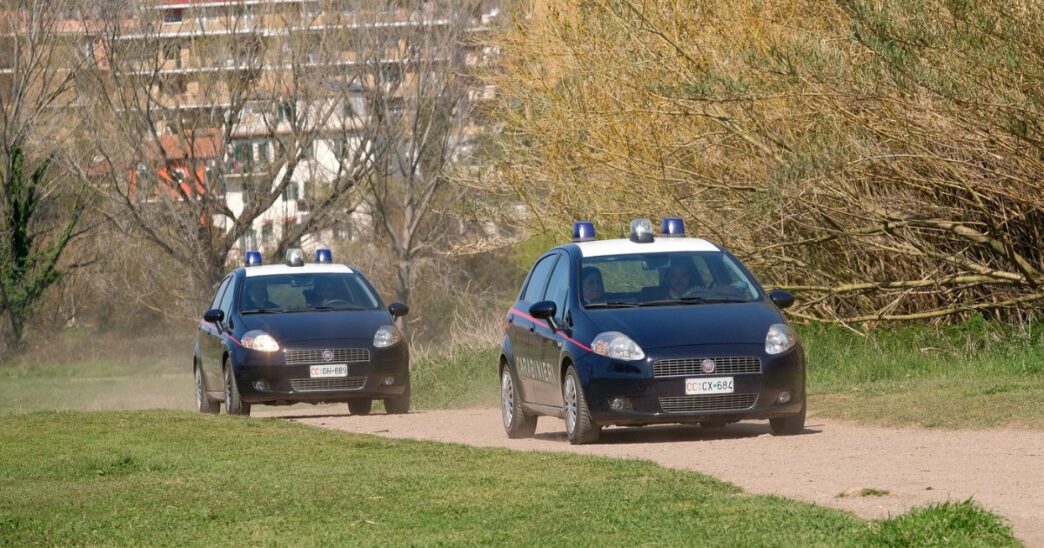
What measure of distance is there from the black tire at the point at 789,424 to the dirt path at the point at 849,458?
11 centimetres

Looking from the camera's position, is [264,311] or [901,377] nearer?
[901,377]

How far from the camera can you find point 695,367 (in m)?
13.4

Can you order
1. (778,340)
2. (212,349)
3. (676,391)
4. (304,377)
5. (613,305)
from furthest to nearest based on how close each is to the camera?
(212,349) → (304,377) → (613,305) → (778,340) → (676,391)

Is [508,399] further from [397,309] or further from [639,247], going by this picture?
[397,309]

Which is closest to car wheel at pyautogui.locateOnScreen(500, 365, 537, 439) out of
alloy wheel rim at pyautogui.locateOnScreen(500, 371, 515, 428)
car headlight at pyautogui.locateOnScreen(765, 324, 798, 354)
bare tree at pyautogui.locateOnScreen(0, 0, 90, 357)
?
alloy wheel rim at pyautogui.locateOnScreen(500, 371, 515, 428)

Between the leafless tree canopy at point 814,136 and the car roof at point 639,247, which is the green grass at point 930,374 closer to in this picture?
the leafless tree canopy at point 814,136

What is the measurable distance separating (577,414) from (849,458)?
261 centimetres

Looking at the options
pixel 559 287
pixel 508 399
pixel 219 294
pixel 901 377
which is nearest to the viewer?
pixel 559 287

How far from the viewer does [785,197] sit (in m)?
20.0

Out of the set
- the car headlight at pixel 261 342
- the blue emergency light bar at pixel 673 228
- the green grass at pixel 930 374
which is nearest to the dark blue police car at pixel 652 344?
the blue emergency light bar at pixel 673 228

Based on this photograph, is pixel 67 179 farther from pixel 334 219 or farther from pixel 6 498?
pixel 6 498

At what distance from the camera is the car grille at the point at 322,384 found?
1881cm

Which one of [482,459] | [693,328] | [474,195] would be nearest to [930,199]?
[693,328]

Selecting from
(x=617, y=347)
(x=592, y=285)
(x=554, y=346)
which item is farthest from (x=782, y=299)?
(x=554, y=346)
